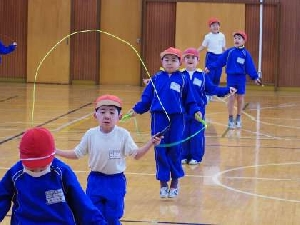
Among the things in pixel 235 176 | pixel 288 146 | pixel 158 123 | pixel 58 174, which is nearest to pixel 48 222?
pixel 58 174

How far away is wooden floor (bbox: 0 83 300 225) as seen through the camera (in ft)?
29.7

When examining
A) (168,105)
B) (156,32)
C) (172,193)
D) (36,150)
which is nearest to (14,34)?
(156,32)

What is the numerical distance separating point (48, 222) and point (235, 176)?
672cm

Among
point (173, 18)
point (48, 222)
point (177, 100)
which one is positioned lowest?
point (48, 222)

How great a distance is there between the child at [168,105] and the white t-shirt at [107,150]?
88.4 inches

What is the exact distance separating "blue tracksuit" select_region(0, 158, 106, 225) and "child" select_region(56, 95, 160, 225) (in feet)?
6.81

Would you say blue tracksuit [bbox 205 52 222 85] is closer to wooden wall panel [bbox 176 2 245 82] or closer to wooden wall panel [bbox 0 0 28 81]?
wooden wall panel [bbox 176 2 245 82]

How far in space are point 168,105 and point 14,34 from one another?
55.2 ft

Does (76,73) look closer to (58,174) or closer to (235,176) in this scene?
(235,176)

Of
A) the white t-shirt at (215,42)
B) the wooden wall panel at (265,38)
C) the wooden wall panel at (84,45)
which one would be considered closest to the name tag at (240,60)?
the white t-shirt at (215,42)

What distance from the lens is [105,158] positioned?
6926 millimetres

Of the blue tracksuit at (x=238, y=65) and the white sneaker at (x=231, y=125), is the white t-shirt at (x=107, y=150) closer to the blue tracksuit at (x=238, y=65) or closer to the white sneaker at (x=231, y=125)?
the blue tracksuit at (x=238, y=65)

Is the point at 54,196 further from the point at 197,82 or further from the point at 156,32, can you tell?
the point at 156,32

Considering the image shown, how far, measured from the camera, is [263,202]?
959cm
